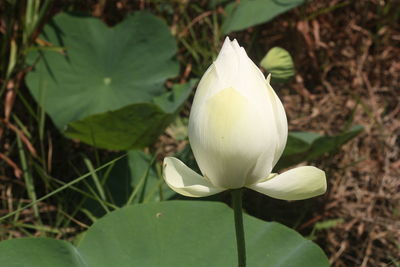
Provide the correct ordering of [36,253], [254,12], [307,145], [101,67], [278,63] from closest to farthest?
[36,253] < [278,63] < [307,145] < [254,12] < [101,67]

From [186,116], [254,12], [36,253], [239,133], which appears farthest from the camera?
[186,116]

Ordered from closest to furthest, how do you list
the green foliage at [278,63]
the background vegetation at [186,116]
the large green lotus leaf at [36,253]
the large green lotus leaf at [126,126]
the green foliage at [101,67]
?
the large green lotus leaf at [36,253]
the green foliage at [278,63]
the large green lotus leaf at [126,126]
the background vegetation at [186,116]
the green foliage at [101,67]

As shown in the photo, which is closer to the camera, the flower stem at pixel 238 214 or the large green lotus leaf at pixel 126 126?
the flower stem at pixel 238 214

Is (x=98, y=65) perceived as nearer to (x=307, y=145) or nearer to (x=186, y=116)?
(x=186, y=116)

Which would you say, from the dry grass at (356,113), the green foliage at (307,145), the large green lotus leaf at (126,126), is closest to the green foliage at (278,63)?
the green foliage at (307,145)

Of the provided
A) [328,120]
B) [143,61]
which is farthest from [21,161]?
[328,120]

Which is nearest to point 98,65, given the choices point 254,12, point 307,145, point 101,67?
point 101,67

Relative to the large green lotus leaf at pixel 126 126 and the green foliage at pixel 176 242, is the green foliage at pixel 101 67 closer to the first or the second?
the large green lotus leaf at pixel 126 126
